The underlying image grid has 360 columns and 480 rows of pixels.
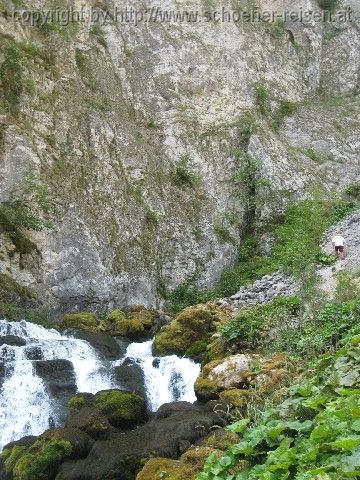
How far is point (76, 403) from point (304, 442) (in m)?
7.39

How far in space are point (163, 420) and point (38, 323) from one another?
8266 millimetres

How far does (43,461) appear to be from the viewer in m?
8.16

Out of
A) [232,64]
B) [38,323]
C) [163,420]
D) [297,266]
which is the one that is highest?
[232,64]

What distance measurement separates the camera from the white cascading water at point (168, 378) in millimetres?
12148

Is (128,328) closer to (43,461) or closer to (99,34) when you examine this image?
(43,461)

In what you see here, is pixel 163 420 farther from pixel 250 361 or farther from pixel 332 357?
pixel 332 357

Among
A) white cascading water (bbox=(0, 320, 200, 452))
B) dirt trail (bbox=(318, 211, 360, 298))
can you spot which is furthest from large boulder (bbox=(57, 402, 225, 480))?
dirt trail (bbox=(318, 211, 360, 298))

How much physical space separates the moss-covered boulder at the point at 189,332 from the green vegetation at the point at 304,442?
28.3ft

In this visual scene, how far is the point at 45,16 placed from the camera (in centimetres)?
2408

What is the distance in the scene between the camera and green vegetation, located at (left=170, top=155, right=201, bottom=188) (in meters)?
24.9

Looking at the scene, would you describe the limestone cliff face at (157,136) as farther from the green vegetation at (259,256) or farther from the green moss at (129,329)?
the green moss at (129,329)

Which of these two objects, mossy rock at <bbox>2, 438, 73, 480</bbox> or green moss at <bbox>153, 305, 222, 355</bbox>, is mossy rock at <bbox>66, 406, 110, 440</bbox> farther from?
green moss at <bbox>153, 305, 222, 355</bbox>

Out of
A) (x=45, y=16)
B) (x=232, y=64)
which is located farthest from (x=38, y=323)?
(x=232, y=64)

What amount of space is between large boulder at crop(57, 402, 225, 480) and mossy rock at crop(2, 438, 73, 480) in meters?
0.21
